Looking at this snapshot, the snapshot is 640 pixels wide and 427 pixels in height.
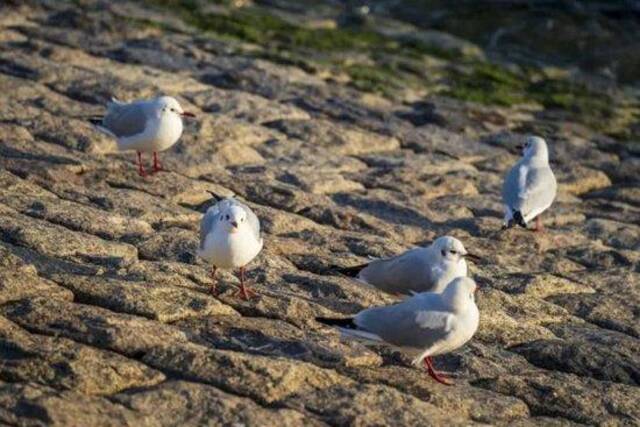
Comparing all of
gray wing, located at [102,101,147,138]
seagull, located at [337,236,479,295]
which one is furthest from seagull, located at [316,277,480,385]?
gray wing, located at [102,101,147,138]

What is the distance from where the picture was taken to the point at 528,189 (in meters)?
9.32

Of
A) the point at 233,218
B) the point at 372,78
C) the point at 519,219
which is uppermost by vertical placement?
the point at 233,218

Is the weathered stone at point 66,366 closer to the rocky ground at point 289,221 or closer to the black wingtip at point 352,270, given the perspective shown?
the rocky ground at point 289,221

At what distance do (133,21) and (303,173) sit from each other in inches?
185

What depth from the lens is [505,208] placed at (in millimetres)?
9344

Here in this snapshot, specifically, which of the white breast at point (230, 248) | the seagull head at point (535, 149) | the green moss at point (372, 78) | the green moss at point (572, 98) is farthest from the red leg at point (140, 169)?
the green moss at point (572, 98)

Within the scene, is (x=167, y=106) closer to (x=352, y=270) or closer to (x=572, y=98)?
(x=352, y=270)

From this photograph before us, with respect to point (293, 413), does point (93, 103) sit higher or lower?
lower

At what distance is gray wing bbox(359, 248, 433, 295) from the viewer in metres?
7.03

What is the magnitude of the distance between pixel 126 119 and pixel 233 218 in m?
2.56

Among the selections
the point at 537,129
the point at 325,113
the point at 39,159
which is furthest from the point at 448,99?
the point at 39,159

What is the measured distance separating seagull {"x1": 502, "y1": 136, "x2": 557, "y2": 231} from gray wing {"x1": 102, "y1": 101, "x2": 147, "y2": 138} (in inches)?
97.5

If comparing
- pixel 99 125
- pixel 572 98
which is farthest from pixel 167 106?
pixel 572 98

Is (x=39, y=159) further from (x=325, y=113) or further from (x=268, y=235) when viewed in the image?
(x=325, y=113)
